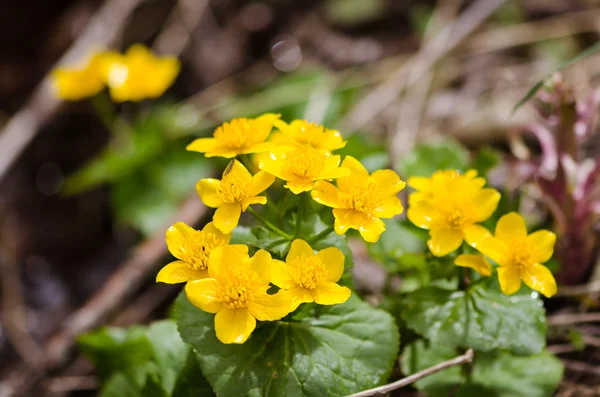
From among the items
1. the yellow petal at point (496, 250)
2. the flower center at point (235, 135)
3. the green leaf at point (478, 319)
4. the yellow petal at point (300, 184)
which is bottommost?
the green leaf at point (478, 319)

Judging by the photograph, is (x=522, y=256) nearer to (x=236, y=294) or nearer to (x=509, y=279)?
(x=509, y=279)

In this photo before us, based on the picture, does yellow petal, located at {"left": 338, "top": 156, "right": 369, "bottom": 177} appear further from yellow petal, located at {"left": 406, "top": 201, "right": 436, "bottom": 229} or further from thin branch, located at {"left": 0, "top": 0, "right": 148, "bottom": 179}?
thin branch, located at {"left": 0, "top": 0, "right": 148, "bottom": 179}

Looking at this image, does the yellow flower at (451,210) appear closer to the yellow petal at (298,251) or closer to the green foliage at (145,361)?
the yellow petal at (298,251)

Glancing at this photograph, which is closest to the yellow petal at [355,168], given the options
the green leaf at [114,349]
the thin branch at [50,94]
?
the green leaf at [114,349]

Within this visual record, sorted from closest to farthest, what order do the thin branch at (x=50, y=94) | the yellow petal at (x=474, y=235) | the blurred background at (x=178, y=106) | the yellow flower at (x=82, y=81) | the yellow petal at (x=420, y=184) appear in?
the yellow petal at (x=474, y=235)
the yellow petal at (x=420, y=184)
the blurred background at (x=178, y=106)
the yellow flower at (x=82, y=81)
the thin branch at (x=50, y=94)

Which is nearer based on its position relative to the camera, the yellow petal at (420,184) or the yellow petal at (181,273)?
the yellow petal at (181,273)

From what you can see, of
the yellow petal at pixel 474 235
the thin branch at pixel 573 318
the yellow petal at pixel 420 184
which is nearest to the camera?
the yellow petal at pixel 474 235

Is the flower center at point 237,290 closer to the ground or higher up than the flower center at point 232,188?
closer to the ground

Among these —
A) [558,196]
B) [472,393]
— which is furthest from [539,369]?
[558,196]
